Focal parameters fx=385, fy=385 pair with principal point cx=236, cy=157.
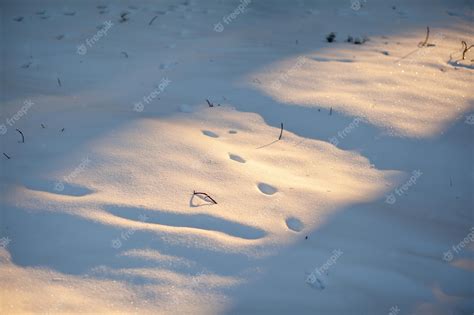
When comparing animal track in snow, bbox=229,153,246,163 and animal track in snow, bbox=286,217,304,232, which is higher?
animal track in snow, bbox=229,153,246,163

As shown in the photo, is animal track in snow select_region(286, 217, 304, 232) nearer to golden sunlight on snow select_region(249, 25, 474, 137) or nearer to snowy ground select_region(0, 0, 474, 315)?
snowy ground select_region(0, 0, 474, 315)

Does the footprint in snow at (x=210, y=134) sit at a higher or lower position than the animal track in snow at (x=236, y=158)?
higher

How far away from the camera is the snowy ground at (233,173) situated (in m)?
2.10

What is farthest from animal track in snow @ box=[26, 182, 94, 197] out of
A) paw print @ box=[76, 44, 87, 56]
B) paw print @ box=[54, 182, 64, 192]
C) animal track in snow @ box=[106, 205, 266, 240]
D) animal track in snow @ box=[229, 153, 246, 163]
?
paw print @ box=[76, 44, 87, 56]

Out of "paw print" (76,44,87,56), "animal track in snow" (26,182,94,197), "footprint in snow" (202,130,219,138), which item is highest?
"paw print" (76,44,87,56)

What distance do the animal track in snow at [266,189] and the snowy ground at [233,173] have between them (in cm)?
2

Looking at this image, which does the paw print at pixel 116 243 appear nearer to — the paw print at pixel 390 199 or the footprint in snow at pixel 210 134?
the footprint in snow at pixel 210 134

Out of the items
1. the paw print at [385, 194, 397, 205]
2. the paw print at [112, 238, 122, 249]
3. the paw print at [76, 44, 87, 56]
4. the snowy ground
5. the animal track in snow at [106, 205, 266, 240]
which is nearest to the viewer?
the snowy ground

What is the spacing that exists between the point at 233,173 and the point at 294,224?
1.95 ft

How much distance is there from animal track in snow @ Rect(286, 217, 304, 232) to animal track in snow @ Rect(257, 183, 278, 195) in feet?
0.81

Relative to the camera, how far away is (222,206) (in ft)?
8.25

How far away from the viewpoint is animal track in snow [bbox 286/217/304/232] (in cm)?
242

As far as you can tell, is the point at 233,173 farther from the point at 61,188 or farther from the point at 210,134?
the point at 61,188

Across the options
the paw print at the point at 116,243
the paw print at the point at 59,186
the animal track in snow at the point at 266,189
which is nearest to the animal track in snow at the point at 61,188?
the paw print at the point at 59,186
